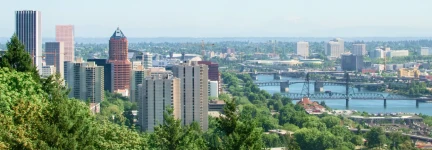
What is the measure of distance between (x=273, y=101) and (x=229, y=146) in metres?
20.8

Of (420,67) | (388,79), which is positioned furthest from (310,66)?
(388,79)

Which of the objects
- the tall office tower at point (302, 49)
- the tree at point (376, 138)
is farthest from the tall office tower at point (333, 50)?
the tree at point (376, 138)

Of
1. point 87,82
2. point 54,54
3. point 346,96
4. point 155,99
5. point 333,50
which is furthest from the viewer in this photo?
point 333,50

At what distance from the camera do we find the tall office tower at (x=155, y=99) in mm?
16578

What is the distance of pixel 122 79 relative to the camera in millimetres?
27672

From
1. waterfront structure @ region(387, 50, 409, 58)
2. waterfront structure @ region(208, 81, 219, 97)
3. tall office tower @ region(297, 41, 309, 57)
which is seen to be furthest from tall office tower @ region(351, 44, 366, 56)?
waterfront structure @ region(208, 81, 219, 97)

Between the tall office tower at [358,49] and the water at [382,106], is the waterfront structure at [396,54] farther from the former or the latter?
the water at [382,106]

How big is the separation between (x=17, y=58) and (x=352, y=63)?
147 ft

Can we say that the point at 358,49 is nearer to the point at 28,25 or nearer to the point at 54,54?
the point at 54,54

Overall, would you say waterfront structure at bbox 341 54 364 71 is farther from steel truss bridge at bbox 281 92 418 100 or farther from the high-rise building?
the high-rise building

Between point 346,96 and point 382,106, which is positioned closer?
point 382,106

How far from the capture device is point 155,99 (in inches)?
660

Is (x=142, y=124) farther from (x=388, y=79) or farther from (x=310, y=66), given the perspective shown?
(x=310, y=66)

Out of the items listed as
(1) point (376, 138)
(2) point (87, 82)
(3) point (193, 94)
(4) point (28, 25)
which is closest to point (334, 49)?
(4) point (28, 25)
